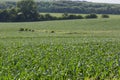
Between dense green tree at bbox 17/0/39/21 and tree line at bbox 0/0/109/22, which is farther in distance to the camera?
dense green tree at bbox 17/0/39/21

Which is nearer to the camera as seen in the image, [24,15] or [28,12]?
[24,15]

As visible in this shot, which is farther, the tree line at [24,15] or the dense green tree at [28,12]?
the dense green tree at [28,12]

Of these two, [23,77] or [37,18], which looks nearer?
[23,77]

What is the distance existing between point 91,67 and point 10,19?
297 feet

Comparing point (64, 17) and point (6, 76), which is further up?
point (6, 76)

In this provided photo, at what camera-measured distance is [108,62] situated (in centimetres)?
1959

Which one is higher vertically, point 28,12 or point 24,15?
point 28,12

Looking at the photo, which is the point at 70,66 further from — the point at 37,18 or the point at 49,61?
the point at 37,18

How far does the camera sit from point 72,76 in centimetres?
1662

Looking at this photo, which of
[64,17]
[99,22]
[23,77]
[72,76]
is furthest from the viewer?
[64,17]

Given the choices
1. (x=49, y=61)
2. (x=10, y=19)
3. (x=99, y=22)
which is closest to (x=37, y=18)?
(x=10, y=19)

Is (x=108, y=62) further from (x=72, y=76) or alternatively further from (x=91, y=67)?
(x=72, y=76)

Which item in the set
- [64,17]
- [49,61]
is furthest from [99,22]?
[49,61]

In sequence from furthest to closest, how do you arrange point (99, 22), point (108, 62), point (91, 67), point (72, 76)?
point (99, 22)
point (108, 62)
point (91, 67)
point (72, 76)
